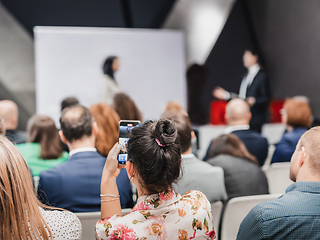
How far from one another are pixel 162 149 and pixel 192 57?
211 inches

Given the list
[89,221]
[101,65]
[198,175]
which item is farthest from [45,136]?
[101,65]

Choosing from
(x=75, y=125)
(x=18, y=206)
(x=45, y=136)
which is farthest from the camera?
(x=45, y=136)

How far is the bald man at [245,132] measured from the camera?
3105 millimetres

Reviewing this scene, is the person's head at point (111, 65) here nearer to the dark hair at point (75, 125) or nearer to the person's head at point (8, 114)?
the person's head at point (8, 114)

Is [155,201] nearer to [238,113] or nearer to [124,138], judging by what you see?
[124,138]

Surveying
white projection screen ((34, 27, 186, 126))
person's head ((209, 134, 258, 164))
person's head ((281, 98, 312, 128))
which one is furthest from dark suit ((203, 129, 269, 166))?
white projection screen ((34, 27, 186, 126))

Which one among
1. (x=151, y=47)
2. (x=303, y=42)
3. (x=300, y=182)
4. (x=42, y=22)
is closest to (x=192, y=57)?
(x=151, y=47)

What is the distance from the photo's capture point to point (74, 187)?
1.77 metres

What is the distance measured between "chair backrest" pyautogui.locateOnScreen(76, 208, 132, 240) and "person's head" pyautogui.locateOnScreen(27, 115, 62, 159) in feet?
3.75

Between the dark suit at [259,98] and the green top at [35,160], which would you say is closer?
the green top at [35,160]

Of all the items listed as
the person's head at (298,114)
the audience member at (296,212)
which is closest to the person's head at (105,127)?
the audience member at (296,212)

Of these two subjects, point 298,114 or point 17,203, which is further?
point 298,114

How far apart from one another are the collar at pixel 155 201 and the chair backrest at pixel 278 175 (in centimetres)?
157

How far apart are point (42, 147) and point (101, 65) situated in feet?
10.4
